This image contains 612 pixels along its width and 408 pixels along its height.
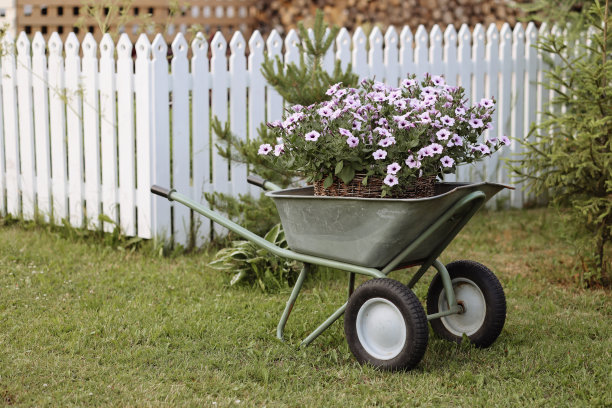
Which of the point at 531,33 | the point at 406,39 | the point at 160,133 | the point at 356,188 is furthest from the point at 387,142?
the point at 531,33

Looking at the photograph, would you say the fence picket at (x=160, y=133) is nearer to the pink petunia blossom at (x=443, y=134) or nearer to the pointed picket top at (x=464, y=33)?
the pink petunia blossom at (x=443, y=134)

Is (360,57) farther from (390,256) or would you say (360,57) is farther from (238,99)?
(390,256)

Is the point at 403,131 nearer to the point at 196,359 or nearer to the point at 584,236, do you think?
the point at 196,359

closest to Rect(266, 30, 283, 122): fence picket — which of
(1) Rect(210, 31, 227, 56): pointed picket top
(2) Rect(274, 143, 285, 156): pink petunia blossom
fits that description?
(1) Rect(210, 31, 227, 56): pointed picket top

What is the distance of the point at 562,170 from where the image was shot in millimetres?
3977

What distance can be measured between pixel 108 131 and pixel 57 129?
534 millimetres

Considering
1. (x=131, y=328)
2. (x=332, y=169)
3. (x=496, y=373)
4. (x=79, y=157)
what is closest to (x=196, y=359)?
(x=131, y=328)

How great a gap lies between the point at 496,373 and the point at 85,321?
5.86 feet

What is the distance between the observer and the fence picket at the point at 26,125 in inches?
206

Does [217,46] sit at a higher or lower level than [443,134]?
higher

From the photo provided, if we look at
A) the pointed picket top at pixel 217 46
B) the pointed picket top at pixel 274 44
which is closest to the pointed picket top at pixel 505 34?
the pointed picket top at pixel 274 44

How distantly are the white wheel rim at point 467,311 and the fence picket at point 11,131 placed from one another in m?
3.49

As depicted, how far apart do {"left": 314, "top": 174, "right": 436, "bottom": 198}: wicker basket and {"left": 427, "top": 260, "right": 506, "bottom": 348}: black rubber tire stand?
1.23 ft

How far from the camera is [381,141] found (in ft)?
9.01
